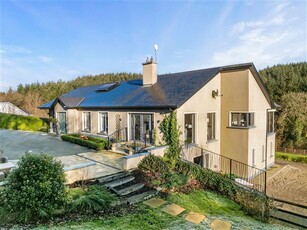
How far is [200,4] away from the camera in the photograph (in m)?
13.0

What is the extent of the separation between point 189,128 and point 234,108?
4080 mm

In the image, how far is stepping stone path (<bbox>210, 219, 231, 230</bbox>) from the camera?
249 inches

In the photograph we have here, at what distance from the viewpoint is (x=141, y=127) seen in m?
14.6

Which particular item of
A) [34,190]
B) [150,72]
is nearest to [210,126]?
[150,72]

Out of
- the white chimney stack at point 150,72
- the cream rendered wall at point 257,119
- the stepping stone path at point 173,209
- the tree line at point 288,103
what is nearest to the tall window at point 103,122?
the white chimney stack at point 150,72

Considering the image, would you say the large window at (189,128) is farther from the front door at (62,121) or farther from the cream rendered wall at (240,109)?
the front door at (62,121)

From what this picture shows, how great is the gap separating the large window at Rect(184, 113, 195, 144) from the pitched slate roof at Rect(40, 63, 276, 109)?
1.46 meters

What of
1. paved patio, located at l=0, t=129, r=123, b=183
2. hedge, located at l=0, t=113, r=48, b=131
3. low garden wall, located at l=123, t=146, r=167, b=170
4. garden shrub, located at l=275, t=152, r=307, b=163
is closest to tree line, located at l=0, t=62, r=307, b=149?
garden shrub, located at l=275, t=152, r=307, b=163

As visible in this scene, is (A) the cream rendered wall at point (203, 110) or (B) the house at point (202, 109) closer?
(A) the cream rendered wall at point (203, 110)

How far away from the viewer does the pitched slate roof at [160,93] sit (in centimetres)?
1335

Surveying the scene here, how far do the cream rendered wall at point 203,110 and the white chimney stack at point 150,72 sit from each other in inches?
176

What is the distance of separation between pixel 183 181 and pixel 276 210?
15.2 feet

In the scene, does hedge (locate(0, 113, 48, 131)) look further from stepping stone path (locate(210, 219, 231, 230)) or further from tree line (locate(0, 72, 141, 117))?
stepping stone path (locate(210, 219, 231, 230))

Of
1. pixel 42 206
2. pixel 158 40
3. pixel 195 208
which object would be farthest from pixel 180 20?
pixel 42 206
